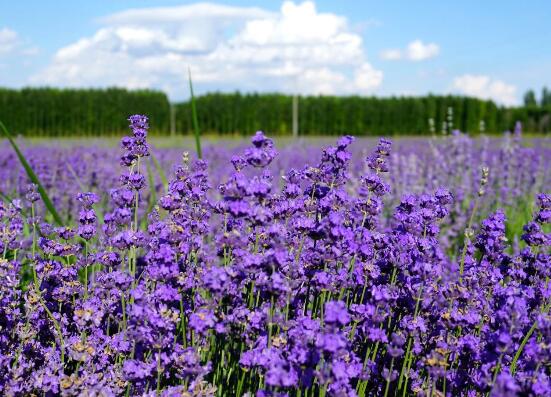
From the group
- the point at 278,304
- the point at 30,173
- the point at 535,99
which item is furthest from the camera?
the point at 535,99

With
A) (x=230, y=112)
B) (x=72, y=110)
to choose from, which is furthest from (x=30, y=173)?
(x=230, y=112)

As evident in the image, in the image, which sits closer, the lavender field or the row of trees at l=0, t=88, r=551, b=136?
the lavender field

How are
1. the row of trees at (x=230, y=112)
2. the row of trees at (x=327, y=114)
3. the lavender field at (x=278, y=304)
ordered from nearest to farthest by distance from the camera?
1. the lavender field at (x=278, y=304)
2. the row of trees at (x=230, y=112)
3. the row of trees at (x=327, y=114)

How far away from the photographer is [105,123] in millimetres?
36875

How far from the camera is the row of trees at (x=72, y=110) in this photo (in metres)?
35.7

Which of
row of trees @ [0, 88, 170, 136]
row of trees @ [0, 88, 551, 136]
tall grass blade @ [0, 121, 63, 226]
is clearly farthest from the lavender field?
row of trees @ [0, 88, 170, 136]

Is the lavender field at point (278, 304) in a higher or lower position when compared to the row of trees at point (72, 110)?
lower

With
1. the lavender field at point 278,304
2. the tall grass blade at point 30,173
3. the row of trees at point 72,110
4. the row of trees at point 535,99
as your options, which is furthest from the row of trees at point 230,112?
the row of trees at point 535,99

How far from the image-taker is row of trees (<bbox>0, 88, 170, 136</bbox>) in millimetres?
35656

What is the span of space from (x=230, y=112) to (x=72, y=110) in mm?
8961

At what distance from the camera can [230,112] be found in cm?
3800

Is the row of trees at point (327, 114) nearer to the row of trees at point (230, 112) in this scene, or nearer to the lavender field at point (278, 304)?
the row of trees at point (230, 112)

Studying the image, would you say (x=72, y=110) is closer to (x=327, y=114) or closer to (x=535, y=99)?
(x=327, y=114)

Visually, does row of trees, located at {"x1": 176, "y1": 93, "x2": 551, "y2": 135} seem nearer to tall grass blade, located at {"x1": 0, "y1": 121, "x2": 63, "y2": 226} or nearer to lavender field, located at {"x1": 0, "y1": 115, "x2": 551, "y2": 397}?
tall grass blade, located at {"x1": 0, "y1": 121, "x2": 63, "y2": 226}
